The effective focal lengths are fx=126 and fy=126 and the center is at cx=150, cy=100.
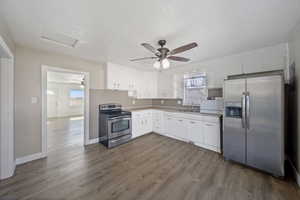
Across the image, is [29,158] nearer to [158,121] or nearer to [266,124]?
[158,121]

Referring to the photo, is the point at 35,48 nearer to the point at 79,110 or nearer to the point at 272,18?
the point at 272,18

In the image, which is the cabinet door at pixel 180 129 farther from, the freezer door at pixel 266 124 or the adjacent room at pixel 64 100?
the adjacent room at pixel 64 100

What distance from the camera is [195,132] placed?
141 inches

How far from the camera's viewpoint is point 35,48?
2.80 m

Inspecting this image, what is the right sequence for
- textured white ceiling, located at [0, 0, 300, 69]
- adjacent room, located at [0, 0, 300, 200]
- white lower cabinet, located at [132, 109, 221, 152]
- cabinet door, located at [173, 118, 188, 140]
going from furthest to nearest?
cabinet door, located at [173, 118, 188, 140] < white lower cabinet, located at [132, 109, 221, 152] < adjacent room, located at [0, 0, 300, 200] < textured white ceiling, located at [0, 0, 300, 69]

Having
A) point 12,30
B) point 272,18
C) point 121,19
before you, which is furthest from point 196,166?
point 12,30

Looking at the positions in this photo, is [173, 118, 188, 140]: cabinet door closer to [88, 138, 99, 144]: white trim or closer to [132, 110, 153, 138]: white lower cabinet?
[132, 110, 153, 138]: white lower cabinet

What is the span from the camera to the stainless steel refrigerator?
2.13 metres

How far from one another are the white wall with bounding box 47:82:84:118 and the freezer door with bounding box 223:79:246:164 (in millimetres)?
9378

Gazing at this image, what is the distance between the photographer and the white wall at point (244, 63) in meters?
2.74

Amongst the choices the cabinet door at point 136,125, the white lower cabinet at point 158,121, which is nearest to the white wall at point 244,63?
the white lower cabinet at point 158,121

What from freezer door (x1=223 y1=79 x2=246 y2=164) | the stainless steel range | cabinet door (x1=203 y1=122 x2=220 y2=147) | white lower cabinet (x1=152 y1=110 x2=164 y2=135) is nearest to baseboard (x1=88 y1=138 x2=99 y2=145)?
the stainless steel range

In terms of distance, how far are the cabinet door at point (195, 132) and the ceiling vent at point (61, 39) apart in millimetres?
3464

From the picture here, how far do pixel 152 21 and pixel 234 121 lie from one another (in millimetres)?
2472
